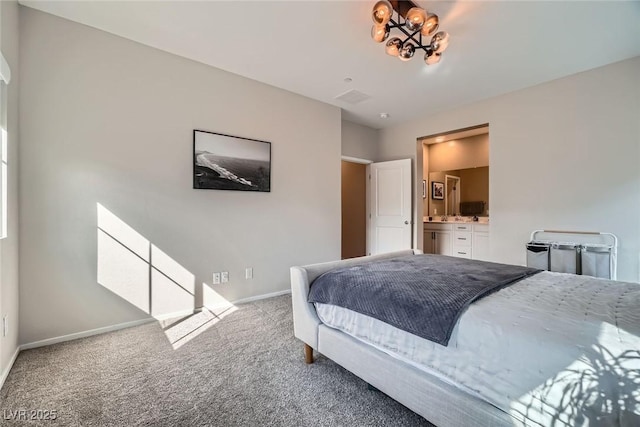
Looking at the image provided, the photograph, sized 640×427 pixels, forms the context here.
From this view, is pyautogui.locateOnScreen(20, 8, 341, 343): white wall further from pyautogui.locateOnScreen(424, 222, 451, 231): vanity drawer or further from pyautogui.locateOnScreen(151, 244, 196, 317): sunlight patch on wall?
pyautogui.locateOnScreen(424, 222, 451, 231): vanity drawer

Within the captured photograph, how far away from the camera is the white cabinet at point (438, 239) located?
5.20 m

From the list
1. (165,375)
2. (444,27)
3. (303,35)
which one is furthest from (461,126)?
(165,375)

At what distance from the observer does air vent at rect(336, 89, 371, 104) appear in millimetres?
3793

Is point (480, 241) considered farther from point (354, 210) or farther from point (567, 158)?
point (354, 210)

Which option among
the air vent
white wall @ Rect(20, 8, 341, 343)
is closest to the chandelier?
the air vent

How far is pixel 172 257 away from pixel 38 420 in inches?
61.8

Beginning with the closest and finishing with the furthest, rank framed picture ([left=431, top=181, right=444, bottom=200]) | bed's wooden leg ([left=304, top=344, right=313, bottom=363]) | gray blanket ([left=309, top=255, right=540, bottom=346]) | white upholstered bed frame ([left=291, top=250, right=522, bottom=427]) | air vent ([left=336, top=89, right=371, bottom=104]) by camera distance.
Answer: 1. white upholstered bed frame ([left=291, top=250, right=522, bottom=427])
2. gray blanket ([left=309, top=255, right=540, bottom=346])
3. bed's wooden leg ([left=304, top=344, right=313, bottom=363])
4. air vent ([left=336, top=89, right=371, bottom=104])
5. framed picture ([left=431, top=181, right=444, bottom=200])

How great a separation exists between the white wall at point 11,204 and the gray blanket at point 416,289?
6.87 feet

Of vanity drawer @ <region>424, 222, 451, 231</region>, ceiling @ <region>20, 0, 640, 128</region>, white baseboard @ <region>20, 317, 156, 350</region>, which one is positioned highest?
ceiling @ <region>20, 0, 640, 128</region>

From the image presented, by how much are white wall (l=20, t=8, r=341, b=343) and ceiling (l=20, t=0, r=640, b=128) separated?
0.29 metres

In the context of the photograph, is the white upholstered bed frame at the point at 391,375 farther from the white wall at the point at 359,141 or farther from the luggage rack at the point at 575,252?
the white wall at the point at 359,141

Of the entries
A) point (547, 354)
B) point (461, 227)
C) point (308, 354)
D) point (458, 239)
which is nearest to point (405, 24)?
point (547, 354)

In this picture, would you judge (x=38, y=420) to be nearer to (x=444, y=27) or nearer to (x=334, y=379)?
(x=334, y=379)

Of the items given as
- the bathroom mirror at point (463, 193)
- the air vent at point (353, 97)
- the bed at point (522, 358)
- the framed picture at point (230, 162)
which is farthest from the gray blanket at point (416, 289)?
the bathroom mirror at point (463, 193)
